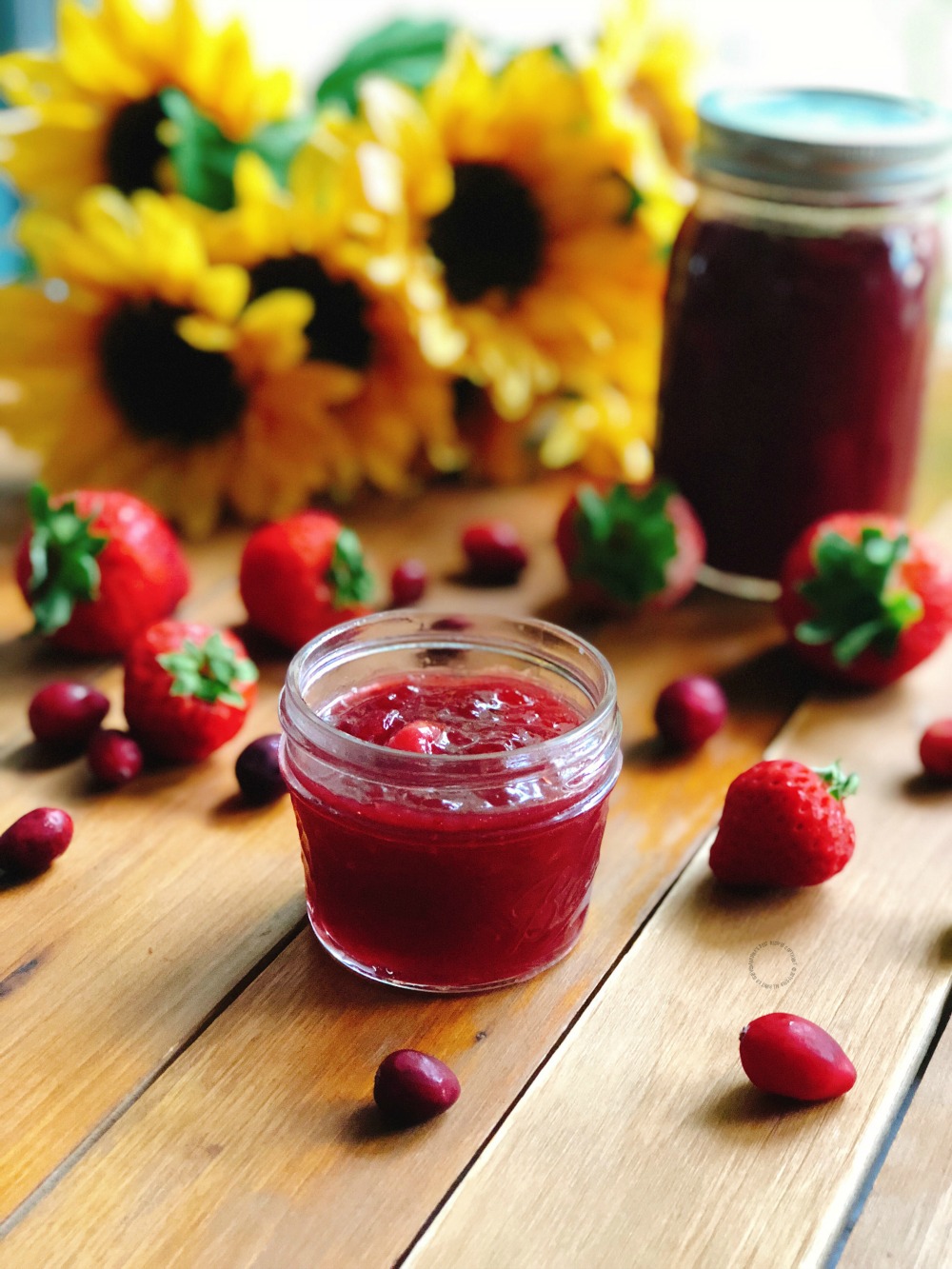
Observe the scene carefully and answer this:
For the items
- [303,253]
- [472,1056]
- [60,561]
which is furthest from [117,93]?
[472,1056]

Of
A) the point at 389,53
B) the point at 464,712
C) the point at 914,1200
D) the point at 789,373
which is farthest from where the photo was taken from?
the point at 389,53

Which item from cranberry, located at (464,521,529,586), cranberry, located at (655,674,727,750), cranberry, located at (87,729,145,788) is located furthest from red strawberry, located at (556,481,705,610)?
cranberry, located at (87,729,145,788)

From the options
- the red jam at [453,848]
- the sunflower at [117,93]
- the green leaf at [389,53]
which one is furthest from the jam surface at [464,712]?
the green leaf at [389,53]

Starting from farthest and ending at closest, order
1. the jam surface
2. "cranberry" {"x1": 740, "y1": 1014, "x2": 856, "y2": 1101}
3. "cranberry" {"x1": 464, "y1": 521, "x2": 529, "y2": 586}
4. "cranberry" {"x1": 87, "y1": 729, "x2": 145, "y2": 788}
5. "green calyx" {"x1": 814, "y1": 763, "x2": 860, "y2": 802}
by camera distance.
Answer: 1. "cranberry" {"x1": 464, "y1": 521, "x2": 529, "y2": 586}
2. "cranberry" {"x1": 87, "y1": 729, "x2": 145, "y2": 788}
3. "green calyx" {"x1": 814, "y1": 763, "x2": 860, "y2": 802}
4. the jam surface
5. "cranberry" {"x1": 740, "y1": 1014, "x2": 856, "y2": 1101}

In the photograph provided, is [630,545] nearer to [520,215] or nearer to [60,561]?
[520,215]

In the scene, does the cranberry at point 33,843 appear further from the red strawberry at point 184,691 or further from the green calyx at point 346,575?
the green calyx at point 346,575

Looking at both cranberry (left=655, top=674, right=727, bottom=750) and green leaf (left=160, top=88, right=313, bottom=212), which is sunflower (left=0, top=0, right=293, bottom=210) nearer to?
green leaf (left=160, top=88, right=313, bottom=212)
